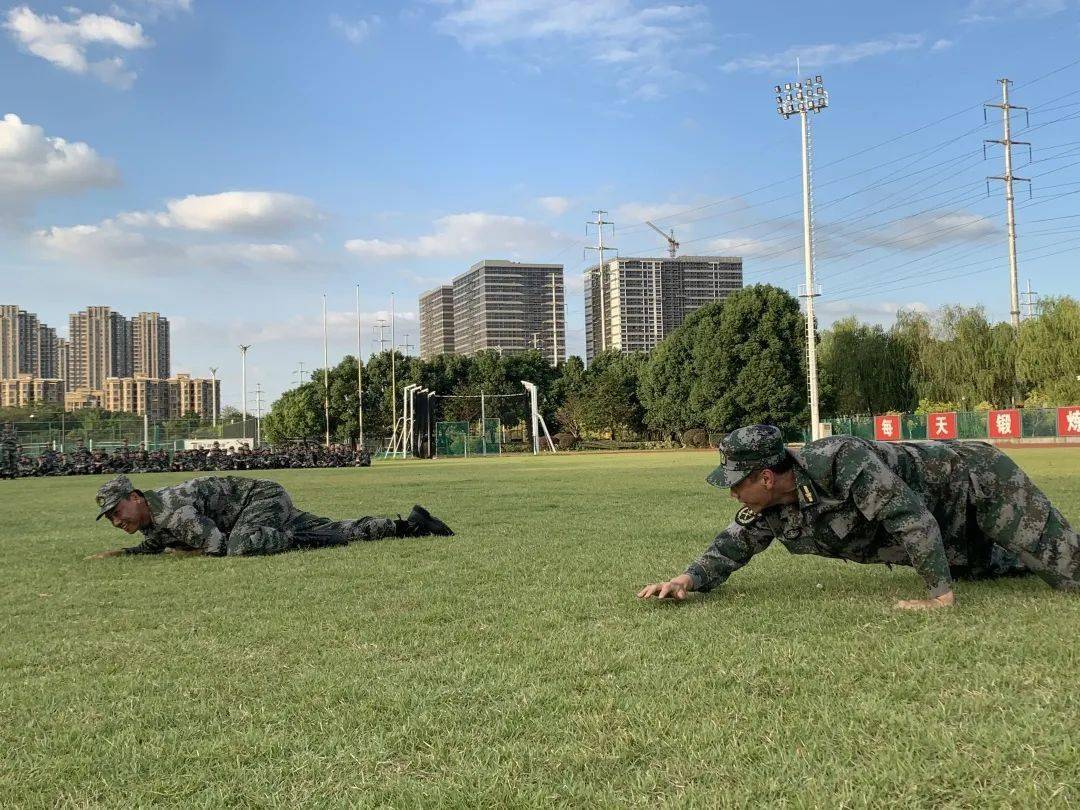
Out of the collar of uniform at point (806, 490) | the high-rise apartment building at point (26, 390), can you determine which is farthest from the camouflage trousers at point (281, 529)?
the high-rise apartment building at point (26, 390)

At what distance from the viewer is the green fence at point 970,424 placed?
46750 millimetres

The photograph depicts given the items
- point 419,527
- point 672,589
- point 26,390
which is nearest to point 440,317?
point 26,390

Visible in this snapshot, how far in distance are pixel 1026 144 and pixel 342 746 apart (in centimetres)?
7459

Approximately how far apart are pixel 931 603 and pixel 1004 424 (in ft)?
164

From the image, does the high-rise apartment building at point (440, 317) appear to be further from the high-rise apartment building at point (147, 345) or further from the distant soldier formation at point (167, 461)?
the distant soldier formation at point (167, 461)

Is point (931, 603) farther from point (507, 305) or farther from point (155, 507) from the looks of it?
point (507, 305)

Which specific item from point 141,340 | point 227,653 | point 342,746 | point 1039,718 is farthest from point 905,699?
point 141,340

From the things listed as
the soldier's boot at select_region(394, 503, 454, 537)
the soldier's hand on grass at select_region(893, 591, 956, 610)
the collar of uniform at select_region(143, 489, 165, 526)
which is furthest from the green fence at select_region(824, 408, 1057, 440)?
the soldier's hand on grass at select_region(893, 591, 956, 610)

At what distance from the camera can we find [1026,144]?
65.2 metres

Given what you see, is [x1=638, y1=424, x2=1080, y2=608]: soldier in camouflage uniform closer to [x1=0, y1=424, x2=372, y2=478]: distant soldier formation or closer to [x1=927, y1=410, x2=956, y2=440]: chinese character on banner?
[x1=0, y1=424, x2=372, y2=478]: distant soldier formation

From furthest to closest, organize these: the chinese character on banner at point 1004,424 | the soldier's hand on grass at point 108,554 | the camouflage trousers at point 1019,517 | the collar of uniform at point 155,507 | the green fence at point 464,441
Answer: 1. the green fence at point 464,441
2. the chinese character on banner at point 1004,424
3. the soldier's hand on grass at point 108,554
4. the collar of uniform at point 155,507
5. the camouflage trousers at point 1019,517

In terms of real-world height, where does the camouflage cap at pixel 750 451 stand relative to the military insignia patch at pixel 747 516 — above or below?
above

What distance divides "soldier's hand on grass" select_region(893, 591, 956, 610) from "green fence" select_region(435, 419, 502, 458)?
59881mm

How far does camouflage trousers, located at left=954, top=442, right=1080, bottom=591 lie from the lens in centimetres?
488
